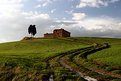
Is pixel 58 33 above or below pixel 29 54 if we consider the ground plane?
above

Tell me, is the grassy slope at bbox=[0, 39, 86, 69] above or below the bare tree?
below

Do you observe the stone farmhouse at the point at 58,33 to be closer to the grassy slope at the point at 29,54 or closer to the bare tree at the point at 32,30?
the bare tree at the point at 32,30

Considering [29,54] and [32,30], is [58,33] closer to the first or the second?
[32,30]

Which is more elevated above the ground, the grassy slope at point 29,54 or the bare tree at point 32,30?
the bare tree at point 32,30

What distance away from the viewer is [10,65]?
5328 centimetres

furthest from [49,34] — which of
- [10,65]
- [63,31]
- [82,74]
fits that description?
[82,74]

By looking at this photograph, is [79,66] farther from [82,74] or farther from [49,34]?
[49,34]

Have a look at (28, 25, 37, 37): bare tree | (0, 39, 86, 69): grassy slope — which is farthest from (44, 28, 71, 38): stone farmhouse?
(0, 39, 86, 69): grassy slope

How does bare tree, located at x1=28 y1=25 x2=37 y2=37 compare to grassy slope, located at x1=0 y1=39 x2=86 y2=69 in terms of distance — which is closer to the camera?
grassy slope, located at x1=0 y1=39 x2=86 y2=69

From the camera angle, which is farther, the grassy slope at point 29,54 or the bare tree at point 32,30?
the bare tree at point 32,30

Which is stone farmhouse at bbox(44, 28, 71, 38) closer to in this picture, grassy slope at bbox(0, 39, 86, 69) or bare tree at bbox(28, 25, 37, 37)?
bare tree at bbox(28, 25, 37, 37)

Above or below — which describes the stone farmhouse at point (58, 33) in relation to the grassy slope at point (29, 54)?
above

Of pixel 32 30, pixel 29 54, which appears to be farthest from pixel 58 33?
pixel 29 54

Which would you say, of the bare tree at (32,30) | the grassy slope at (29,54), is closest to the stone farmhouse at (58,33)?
the bare tree at (32,30)
